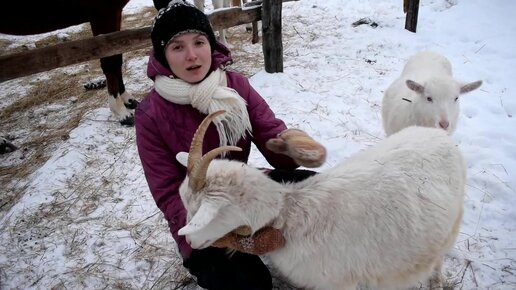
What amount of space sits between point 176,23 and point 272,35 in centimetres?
356

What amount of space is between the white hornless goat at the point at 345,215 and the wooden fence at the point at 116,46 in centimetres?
309

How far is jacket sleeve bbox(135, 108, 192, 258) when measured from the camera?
229 centimetres

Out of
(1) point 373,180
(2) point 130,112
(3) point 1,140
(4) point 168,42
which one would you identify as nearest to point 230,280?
(1) point 373,180

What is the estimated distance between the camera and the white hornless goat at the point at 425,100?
10.9ft

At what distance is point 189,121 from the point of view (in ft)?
7.91

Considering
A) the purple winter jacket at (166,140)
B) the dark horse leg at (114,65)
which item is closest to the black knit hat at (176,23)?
the purple winter jacket at (166,140)

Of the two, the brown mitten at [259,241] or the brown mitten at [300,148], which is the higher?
the brown mitten at [300,148]

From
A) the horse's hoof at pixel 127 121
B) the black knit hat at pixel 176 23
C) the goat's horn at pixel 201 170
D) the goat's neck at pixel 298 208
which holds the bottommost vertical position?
the horse's hoof at pixel 127 121

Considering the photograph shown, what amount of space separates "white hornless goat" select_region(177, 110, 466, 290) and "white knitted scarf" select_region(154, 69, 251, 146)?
42cm

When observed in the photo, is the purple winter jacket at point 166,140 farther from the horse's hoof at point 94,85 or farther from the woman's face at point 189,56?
the horse's hoof at point 94,85

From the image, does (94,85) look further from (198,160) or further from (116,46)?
(198,160)

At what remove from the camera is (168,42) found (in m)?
2.26

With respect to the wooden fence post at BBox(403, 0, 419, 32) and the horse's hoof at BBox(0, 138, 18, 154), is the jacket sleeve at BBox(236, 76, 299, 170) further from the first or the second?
the wooden fence post at BBox(403, 0, 419, 32)

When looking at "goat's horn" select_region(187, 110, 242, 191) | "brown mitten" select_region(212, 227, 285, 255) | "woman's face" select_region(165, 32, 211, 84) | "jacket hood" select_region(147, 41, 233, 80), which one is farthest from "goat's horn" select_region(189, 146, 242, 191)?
"jacket hood" select_region(147, 41, 233, 80)
